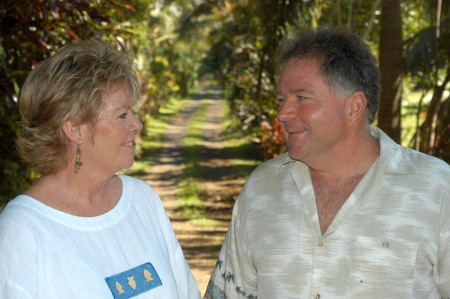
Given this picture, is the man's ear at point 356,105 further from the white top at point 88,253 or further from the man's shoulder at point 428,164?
the white top at point 88,253

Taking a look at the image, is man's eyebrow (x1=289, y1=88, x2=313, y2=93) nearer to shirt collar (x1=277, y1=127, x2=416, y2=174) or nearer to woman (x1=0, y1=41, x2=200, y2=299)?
shirt collar (x1=277, y1=127, x2=416, y2=174)

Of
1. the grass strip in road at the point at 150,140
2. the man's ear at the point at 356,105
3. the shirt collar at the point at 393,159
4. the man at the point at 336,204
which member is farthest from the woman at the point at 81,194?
the grass strip in road at the point at 150,140

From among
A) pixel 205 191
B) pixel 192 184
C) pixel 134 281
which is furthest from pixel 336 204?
pixel 192 184

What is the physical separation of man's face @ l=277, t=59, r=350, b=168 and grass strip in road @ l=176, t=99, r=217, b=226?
8.08 m

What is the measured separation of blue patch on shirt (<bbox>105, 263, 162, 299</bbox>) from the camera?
2.06 m

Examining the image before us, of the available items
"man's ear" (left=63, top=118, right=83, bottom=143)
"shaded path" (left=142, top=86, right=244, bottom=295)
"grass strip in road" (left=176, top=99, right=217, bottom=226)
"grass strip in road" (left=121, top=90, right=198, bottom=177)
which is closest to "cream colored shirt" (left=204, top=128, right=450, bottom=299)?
"man's ear" (left=63, top=118, right=83, bottom=143)

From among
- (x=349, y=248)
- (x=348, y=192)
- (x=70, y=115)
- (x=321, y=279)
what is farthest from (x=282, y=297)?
(x=70, y=115)

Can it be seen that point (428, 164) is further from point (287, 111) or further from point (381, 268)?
point (287, 111)

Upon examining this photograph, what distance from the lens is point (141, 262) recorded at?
2.21 m

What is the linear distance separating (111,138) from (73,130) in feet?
0.49

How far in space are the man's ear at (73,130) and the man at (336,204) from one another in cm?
85

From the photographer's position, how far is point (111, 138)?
2.20 m

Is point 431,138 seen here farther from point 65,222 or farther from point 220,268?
point 65,222

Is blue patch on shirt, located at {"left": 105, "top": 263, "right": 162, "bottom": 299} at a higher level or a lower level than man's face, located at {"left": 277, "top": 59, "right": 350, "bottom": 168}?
lower
